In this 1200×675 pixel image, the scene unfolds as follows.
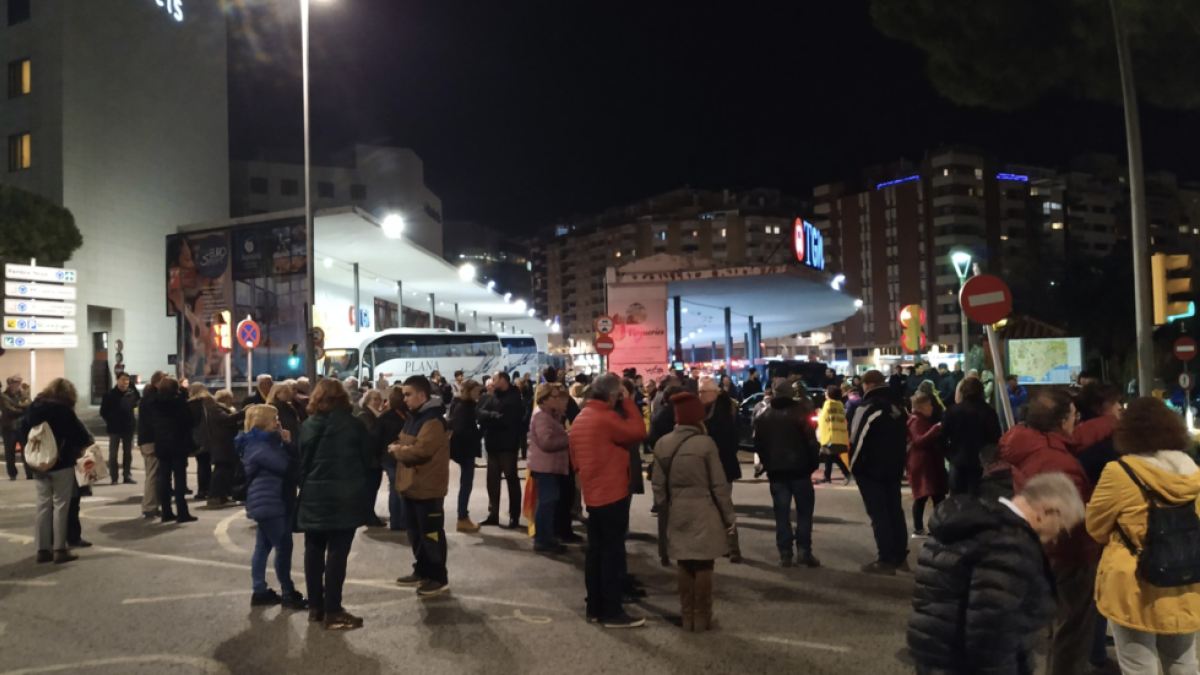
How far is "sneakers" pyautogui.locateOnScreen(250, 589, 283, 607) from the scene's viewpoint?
675cm

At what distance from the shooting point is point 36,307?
18969 mm

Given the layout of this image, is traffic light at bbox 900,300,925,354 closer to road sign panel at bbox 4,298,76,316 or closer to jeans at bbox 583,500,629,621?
jeans at bbox 583,500,629,621

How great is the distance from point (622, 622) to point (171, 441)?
272 inches

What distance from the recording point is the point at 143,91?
1544 inches

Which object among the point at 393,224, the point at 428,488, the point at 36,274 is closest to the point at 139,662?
the point at 428,488

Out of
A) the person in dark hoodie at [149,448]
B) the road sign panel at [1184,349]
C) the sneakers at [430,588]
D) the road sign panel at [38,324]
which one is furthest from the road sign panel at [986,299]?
the road sign panel at [38,324]

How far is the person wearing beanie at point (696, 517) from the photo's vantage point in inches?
226

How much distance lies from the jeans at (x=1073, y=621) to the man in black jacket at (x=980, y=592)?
179 cm

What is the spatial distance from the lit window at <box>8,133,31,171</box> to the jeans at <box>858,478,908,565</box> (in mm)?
37740

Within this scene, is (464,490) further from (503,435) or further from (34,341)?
(34,341)

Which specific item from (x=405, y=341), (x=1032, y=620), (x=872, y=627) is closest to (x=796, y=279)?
(x=405, y=341)

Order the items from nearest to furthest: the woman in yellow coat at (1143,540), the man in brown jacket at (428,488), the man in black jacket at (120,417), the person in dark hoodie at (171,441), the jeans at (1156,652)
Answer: the woman in yellow coat at (1143,540)
the jeans at (1156,652)
the man in brown jacket at (428,488)
the person in dark hoodie at (171,441)
the man in black jacket at (120,417)

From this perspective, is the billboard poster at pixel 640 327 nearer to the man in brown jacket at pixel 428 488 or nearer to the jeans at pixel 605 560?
the man in brown jacket at pixel 428 488

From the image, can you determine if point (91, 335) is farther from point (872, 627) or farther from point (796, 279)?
point (872, 627)
